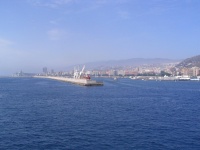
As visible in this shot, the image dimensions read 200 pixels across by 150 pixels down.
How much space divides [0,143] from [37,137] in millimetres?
1651

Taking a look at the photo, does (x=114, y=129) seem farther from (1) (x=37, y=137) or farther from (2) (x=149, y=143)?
(1) (x=37, y=137)

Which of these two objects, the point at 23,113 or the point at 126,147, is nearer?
the point at 126,147

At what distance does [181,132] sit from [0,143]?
8577 mm

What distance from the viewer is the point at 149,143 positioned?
1290cm

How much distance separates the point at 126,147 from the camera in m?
12.3

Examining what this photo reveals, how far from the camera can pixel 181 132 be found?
49.0ft

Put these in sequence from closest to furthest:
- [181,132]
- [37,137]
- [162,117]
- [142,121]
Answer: [37,137]
[181,132]
[142,121]
[162,117]

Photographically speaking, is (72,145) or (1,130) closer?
(72,145)

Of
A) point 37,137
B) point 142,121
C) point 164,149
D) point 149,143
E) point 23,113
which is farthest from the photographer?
point 23,113

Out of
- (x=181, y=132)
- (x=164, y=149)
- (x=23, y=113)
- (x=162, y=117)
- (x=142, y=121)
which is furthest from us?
(x=23, y=113)

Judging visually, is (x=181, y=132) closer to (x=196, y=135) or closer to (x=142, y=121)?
(x=196, y=135)

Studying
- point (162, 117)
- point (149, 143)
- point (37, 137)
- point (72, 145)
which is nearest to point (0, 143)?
point (37, 137)

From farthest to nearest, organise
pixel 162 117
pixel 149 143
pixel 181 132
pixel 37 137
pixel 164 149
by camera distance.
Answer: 1. pixel 162 117
2. pixel 181 132
3. pixel 37 137
4. pixel 149 143
5. pixel 164 149

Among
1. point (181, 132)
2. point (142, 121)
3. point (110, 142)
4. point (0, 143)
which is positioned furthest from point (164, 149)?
point (0, 143)
